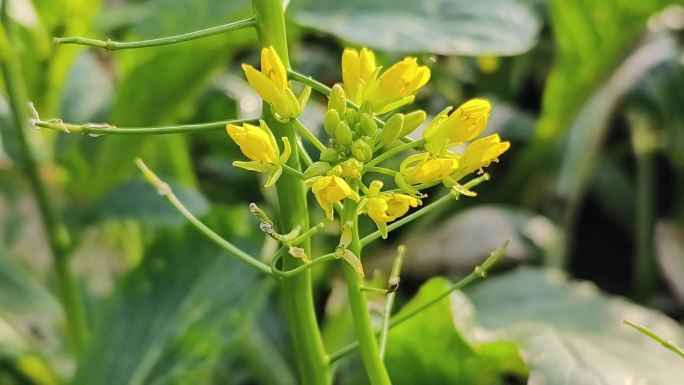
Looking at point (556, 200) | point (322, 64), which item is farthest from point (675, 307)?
point (322, 64)

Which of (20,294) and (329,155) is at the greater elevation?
(329,155)

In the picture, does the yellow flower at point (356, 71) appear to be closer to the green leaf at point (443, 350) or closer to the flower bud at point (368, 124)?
the flower bud at point (368, 124)

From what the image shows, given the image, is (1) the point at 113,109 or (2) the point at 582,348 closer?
(2) the point at 582,348

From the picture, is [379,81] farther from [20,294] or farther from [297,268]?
[20,294]

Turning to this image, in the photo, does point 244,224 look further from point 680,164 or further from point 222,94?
point 680,164

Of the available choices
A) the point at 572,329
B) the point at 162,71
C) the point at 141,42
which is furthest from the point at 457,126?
the point at 162,71

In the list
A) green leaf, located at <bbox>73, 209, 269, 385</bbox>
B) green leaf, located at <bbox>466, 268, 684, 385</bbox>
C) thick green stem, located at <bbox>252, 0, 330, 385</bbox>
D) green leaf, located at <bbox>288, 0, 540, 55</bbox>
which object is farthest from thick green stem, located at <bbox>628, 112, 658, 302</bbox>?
thick green stem, located at <bbox>252, 0, 330, 385</bbox>
